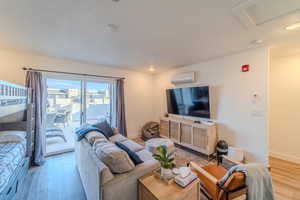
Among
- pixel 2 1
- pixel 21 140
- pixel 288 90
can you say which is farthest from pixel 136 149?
pixel 288 90

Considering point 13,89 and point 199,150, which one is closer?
point 13,89

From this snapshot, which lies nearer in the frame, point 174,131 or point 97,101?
point 174,131

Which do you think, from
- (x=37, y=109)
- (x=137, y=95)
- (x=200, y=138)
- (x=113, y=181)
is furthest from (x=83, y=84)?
(x=200, y=138)

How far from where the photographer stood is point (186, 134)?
356cm

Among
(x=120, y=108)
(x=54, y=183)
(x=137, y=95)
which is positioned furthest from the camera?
(x=137, y=95)

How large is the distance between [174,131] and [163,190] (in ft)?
8.78

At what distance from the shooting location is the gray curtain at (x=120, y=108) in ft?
13.5

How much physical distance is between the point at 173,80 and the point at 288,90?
2.76m

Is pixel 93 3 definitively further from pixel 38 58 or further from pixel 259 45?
pixel 259 45

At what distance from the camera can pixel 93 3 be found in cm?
142

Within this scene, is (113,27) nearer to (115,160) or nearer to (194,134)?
(115,160)

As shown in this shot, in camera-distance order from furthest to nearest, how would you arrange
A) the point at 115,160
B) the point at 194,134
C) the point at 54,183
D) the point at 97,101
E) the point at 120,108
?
the point at 120,108 → the point at 97,101 → the point at 194,134 → the point at 54,183 → the point at 115,160

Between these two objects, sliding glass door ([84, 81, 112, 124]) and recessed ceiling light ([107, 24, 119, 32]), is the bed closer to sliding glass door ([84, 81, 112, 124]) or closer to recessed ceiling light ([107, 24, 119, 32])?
sliding glass door ([84, 81, 112, 124])

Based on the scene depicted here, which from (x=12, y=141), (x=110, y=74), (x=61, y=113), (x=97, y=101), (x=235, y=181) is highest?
(x=110, y=74)
